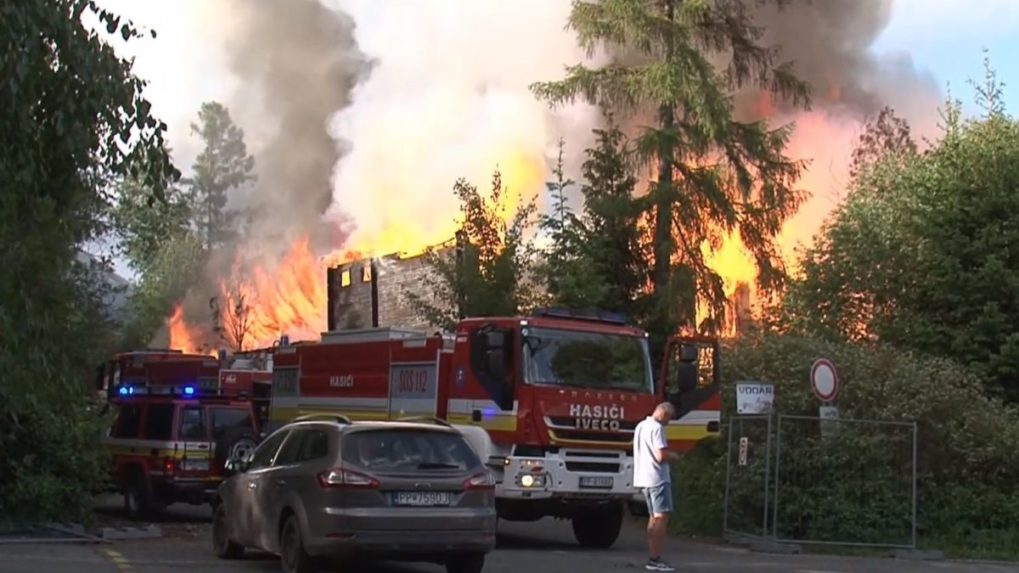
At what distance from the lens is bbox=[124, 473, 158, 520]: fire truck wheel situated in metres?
20.5

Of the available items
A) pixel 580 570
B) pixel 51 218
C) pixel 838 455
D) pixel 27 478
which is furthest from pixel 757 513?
pixel 51 218

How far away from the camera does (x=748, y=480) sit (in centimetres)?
1856

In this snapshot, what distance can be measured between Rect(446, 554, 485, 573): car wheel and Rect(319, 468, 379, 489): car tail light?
4.02ft

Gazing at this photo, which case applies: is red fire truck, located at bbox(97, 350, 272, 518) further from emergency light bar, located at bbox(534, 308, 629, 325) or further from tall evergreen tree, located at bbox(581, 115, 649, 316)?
tall evergreen tree, located at bbox(581, 115, 649, 316)

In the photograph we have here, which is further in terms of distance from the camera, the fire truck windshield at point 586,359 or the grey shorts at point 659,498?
the fire truck windshield at point 586,359

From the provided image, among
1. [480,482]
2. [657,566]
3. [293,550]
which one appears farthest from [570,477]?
[293,550]

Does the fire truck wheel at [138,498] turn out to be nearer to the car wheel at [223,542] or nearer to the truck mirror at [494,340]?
the car wheel at [223,542]

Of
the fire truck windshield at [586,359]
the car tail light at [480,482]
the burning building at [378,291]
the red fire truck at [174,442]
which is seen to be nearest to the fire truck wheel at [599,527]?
the fire truck windshield at [586,359]

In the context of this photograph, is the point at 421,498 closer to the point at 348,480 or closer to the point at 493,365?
the point at 348,480

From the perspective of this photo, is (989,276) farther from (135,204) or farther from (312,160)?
(312,160)

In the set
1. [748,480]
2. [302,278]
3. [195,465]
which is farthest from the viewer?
[302,278]

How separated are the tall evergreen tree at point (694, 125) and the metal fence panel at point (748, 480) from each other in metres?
9.46

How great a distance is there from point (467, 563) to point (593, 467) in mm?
3941

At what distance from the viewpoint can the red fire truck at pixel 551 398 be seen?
1611 centimetres
